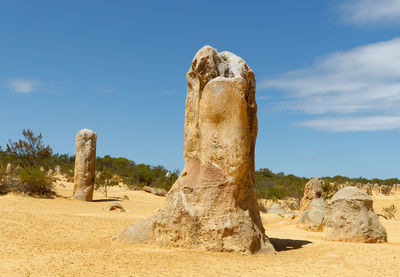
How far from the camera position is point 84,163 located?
1895 centimetres

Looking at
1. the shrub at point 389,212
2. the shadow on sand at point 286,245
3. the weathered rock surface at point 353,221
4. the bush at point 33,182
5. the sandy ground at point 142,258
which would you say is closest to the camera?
the sandy ground at point 142,258

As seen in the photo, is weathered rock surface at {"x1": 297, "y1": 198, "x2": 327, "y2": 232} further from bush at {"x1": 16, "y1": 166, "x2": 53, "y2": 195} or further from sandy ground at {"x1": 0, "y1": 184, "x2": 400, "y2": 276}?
bush at {"x1": 16, "y1": 166, "x2": 53, "y2": 195}

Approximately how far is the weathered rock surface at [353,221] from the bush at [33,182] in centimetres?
1371

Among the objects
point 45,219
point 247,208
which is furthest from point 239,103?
point 45,219

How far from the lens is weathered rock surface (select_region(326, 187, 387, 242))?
10.0 meters

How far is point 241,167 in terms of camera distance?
7.70 m

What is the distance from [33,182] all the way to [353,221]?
1467cm

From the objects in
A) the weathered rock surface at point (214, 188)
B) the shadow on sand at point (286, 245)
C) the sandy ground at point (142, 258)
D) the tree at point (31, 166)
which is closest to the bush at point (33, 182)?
the tree at point (31, 166)

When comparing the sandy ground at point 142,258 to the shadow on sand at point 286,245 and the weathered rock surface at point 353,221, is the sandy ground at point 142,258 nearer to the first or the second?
the shadow on sand at point 286,245

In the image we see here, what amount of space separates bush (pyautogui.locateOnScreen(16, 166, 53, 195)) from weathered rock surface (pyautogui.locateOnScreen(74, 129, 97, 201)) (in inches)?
58.8

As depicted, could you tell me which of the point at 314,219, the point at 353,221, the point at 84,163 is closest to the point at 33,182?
the point at 84,163

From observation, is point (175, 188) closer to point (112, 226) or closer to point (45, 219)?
point (112, 226)

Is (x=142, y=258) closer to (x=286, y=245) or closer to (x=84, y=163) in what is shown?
(x=286, y=245)

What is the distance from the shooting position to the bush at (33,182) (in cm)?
1819
